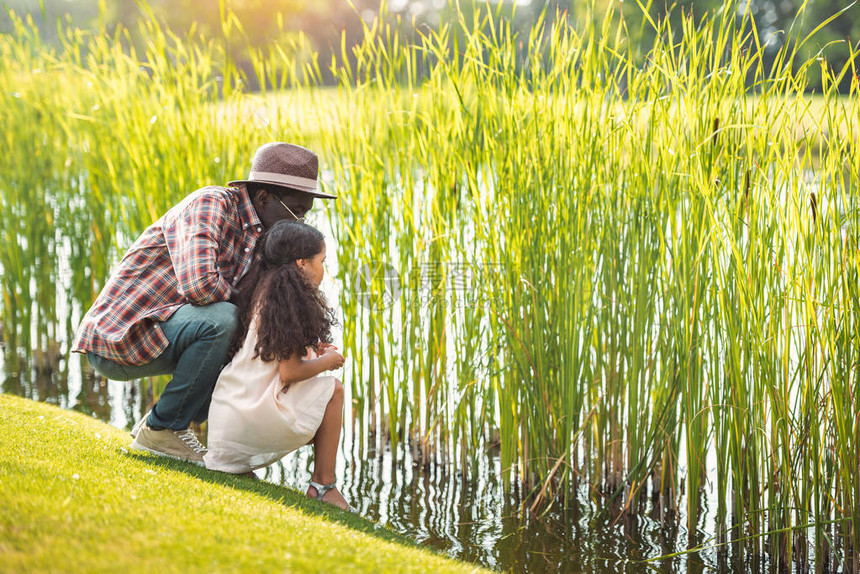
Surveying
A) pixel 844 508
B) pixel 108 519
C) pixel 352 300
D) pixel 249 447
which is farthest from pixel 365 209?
pixel 844 508

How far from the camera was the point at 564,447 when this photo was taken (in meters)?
2.76

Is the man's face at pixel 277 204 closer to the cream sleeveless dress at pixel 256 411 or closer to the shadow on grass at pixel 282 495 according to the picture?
the cream sleeveless dress at pixel 256 411

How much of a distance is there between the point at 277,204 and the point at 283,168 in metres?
0.13

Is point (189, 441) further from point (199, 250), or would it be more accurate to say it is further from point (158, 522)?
point (158, 522)

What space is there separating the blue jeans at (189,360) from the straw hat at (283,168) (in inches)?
18.0

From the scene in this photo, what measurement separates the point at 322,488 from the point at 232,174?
183cm

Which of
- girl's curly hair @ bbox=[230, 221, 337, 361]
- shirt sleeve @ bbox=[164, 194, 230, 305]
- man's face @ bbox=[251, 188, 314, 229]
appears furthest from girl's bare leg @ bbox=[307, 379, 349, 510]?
man's face @ bbox=[251, 188, 314, 229]

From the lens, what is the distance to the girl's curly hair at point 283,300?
92.4 inches

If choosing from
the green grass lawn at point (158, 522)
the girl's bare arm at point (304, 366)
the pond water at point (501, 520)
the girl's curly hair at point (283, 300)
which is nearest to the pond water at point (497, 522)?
the pond water at point (501, 520)

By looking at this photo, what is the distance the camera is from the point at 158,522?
172 cm

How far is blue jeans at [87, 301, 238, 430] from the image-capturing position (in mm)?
2459

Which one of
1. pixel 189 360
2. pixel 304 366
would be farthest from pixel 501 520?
pixel 189 360

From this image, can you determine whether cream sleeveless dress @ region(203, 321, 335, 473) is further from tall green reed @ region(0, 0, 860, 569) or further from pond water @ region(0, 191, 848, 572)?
tall green reed @ region(0, 0, 860, 569)

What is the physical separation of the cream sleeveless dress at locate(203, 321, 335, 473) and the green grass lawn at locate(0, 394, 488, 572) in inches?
3.7
